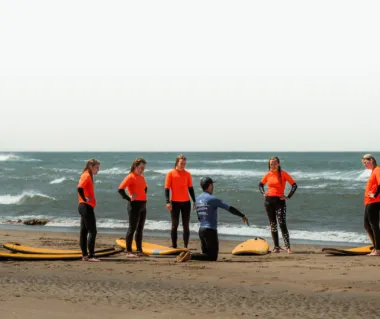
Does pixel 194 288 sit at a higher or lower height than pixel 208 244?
lower

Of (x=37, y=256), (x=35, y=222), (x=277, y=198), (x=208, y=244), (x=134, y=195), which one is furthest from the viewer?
(x=35, y=222)

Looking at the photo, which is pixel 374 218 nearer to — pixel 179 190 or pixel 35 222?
pixel 179 190

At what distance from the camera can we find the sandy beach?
5.66m

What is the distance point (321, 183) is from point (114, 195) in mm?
14678

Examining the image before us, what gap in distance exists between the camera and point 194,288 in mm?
6871

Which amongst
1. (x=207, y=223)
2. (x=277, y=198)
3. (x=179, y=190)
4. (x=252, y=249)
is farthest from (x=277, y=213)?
(x=207, y=223)

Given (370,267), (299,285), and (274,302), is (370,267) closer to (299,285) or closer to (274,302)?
(299,285)

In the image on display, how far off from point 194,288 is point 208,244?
7.54 ft

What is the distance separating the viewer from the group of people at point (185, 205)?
8977 millimetres

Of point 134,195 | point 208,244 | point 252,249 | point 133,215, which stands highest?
point 134,195

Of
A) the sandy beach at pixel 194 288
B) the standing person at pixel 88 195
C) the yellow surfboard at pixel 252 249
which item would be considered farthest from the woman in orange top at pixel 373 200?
the standing person at pixel 88 195

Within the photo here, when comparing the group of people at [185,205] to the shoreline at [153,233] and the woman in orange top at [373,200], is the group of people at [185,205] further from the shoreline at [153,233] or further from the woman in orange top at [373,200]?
the shoreline at [153,233]

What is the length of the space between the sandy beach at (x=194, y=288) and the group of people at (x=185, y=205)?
14.0 inches

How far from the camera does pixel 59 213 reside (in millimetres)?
21359
